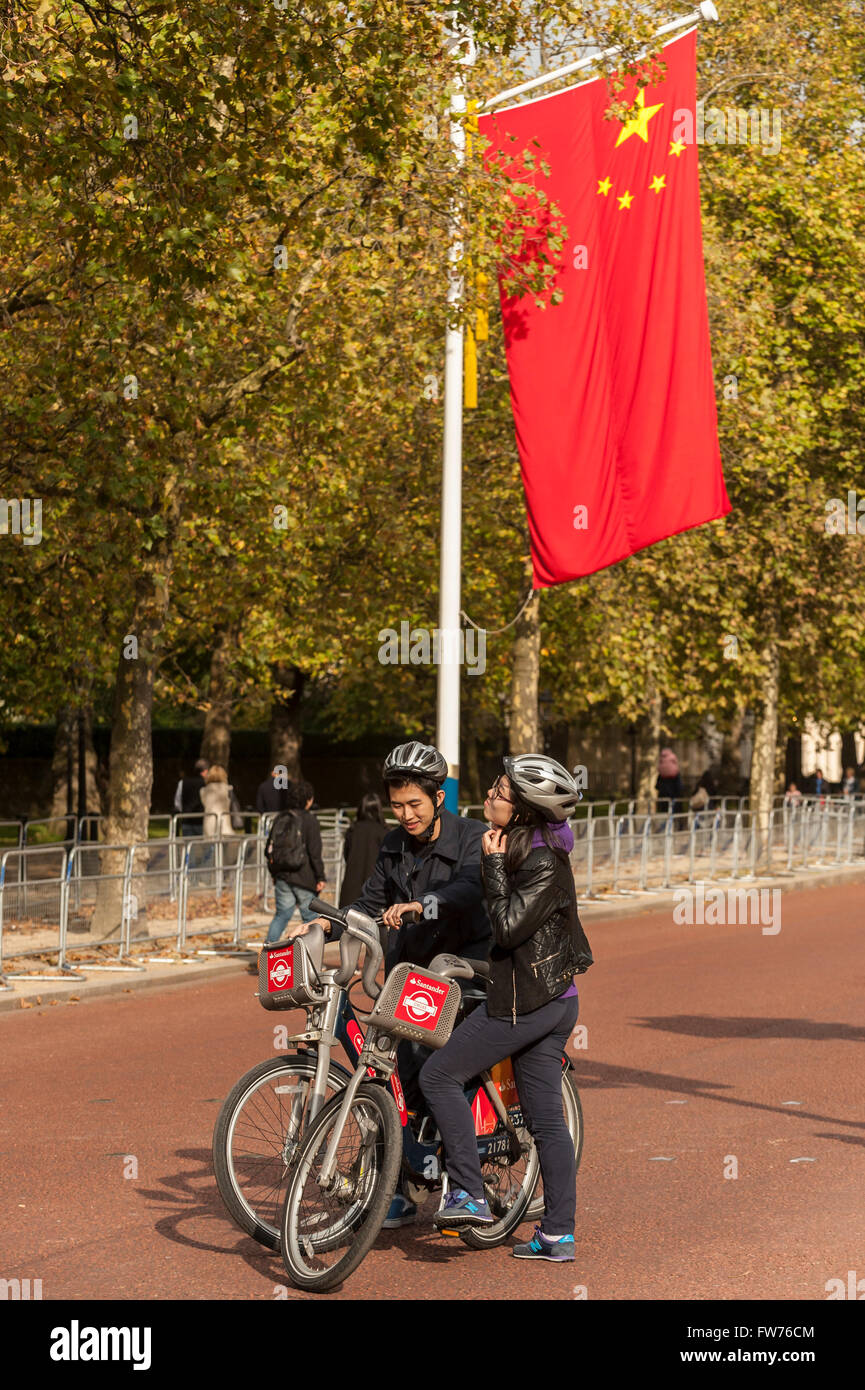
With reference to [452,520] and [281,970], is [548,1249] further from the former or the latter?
[452,520]

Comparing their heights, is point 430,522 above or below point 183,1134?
above

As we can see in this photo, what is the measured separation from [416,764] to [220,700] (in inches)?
971

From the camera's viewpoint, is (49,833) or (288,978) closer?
(288,978)

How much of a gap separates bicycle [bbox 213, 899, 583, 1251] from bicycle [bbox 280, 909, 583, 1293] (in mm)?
94

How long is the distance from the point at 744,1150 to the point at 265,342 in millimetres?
10915

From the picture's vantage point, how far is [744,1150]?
847cm

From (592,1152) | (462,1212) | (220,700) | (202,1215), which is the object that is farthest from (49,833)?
(462,1212)

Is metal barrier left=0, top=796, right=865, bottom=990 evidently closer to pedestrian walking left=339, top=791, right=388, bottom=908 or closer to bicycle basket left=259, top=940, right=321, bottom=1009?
pedestrian walking left=339, top=791, right=388, bottom=908

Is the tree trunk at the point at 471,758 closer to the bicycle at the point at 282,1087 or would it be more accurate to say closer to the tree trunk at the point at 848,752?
the tree trunk at the point at 848,752

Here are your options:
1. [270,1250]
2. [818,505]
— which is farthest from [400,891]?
[818,505]

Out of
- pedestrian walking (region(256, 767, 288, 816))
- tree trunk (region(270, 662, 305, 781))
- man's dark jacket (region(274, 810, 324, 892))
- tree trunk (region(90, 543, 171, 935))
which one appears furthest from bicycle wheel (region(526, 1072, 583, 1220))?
tree trunk (region(270, 662, 305, 781))

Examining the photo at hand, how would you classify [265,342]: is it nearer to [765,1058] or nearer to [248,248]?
[248,248]

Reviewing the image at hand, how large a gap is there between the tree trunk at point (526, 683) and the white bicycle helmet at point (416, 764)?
17949 mm

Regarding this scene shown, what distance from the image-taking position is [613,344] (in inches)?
666
